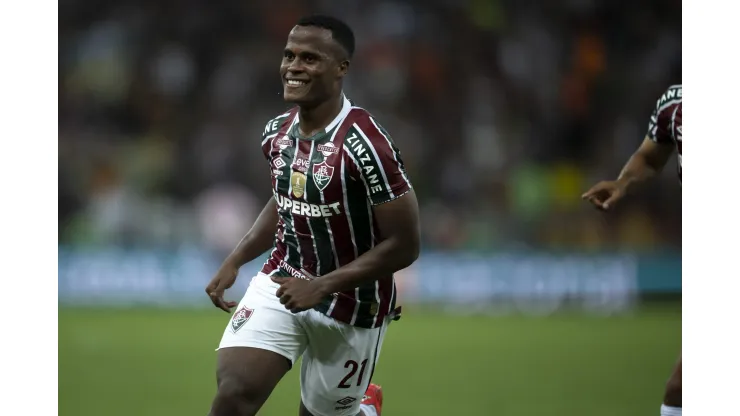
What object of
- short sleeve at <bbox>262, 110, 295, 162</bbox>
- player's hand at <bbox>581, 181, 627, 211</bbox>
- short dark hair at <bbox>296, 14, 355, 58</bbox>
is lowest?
player's hand at <bbox>581, 181, 627, 211</bbox>

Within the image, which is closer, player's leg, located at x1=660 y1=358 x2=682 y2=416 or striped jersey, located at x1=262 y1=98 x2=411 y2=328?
striped jersey, located at x1=262 y1=98 x2=411 y2=328

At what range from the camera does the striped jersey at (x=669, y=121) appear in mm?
5410

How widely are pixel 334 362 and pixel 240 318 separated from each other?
47 centimetres

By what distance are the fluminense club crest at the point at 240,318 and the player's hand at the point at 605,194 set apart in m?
1.88

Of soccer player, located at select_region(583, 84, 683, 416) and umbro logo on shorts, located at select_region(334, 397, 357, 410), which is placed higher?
soccer player, located at select_region(583, 84, 683, 416)

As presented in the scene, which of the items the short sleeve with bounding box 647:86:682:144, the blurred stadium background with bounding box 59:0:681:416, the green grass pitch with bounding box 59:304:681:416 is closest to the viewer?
the short sleeve with bounding box 647:86:682:144

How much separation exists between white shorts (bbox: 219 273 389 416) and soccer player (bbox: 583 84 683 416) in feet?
4.82

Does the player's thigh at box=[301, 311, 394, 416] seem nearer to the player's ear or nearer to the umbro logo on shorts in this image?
the umbro logo on shorts

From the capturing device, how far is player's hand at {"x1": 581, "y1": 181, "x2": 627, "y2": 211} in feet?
17.5

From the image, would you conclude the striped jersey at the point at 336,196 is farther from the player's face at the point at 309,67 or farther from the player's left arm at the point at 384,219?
the player's face at the point at 309,67

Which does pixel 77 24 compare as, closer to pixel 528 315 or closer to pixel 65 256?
pixel 65 256

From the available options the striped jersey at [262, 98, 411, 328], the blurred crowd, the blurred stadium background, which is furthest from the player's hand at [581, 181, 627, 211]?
the blurred crowd

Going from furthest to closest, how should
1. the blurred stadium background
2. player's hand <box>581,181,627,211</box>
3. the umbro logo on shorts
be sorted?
the blurred stadium background
player's hand <box>581,181,627,211</box>
the umbro logo on shorts
